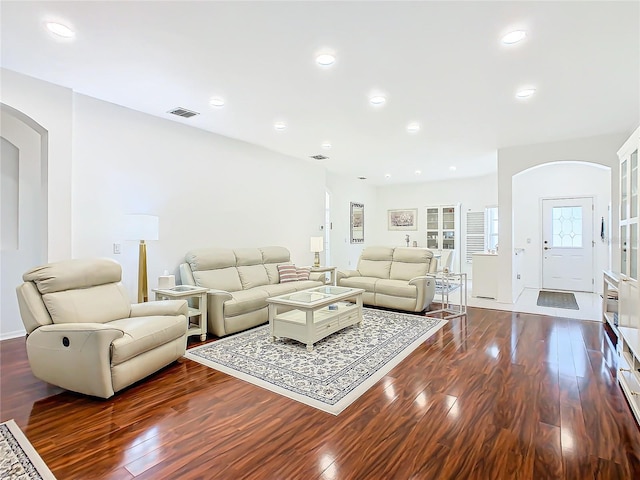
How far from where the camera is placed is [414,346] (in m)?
3.71

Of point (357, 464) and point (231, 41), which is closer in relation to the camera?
point (357, 464)

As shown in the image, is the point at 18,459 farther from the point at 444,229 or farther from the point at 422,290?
the point at 444,229

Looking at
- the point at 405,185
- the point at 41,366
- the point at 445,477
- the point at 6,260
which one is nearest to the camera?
the point at 445,477

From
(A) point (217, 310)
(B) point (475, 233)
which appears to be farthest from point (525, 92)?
(B) point (475, 233)

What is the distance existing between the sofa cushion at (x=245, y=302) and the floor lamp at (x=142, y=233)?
3.13ft

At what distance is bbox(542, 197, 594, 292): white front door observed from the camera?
6.91 m

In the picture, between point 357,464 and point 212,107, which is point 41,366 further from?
point 212,107

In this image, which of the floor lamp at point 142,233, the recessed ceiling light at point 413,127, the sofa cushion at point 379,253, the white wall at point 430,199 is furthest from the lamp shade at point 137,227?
the white wall at point 430,199

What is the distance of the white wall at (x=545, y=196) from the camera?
6754mm

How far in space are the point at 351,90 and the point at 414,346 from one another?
280 cm

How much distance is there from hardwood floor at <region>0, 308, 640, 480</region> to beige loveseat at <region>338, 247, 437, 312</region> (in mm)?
1892

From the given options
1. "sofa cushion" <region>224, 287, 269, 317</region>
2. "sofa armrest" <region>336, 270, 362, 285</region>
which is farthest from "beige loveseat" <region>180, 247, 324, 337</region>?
"sofa armrest" <region>336, 270, 362, 285</region>

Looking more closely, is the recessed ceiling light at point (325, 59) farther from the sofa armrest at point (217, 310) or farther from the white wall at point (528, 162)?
the white wall at point (528, 162)

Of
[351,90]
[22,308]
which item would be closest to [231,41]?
[351,90]
